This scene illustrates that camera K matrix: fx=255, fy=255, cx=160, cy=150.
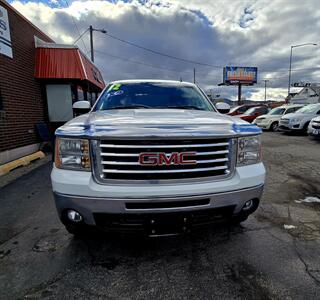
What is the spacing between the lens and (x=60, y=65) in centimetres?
986

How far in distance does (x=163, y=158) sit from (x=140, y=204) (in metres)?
0.43

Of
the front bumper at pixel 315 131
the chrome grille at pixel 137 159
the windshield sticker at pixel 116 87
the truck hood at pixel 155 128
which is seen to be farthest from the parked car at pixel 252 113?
the chrome grille at pixel 137 159

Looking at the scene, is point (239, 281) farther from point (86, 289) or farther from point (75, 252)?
point (75, 252)

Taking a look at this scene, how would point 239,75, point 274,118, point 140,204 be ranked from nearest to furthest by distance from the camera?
point 140,204 → point 274,118 → point 239,75

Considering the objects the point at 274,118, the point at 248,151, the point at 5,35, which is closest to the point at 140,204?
the point at 248,151

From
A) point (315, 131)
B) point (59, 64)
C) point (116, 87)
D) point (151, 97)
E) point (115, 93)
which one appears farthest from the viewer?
point (315, 131)

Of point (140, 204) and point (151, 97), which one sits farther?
point (151, 97)

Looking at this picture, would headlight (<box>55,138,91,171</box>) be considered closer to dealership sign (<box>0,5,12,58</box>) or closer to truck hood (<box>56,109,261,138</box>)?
truck hood (<box>56,109,261,138</box>)

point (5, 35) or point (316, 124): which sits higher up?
point (5, 35)

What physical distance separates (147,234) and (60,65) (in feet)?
30.8

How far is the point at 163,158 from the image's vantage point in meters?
2.17

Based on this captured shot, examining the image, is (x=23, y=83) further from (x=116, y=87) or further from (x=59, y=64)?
(x=116, y=87)

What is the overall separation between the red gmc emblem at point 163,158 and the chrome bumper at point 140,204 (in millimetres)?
293

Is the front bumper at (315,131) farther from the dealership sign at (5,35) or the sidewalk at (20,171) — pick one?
the dealership sign at (5,35)
